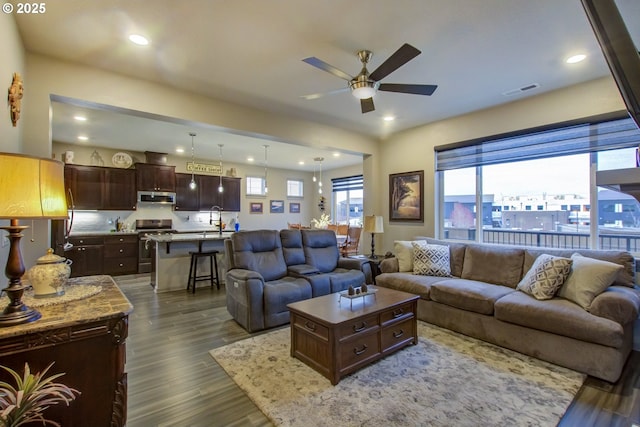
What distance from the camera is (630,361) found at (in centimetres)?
272

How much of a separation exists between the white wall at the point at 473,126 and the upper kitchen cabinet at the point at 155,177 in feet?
16.6

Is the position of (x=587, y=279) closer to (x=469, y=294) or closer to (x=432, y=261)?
(x=469, y=294)

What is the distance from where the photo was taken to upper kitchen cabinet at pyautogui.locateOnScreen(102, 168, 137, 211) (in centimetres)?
657

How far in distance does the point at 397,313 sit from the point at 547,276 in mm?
1590

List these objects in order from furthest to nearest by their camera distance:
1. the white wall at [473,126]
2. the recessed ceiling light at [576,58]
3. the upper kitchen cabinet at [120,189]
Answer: the upper kitchen cabinet at [120,189] → the white wall at [473,126] → the recessed ceiling light at [576,58]

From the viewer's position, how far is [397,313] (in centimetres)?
288

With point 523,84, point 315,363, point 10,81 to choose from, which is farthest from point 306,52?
point 315,363

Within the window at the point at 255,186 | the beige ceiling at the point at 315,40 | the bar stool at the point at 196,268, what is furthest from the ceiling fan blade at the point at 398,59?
the window at the point at 255,186

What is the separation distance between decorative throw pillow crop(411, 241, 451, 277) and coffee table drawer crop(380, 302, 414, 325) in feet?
3.85

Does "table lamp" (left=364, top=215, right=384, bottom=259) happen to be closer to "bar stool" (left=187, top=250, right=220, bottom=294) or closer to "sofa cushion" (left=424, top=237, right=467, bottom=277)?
"sofa cushion" (left=424, top=237, right=467, bottom=277)

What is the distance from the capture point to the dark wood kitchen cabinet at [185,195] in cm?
750

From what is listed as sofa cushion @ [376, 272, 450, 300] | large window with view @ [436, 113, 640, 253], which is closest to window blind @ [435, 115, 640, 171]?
large window with view @ [436, 113, 640, 253]

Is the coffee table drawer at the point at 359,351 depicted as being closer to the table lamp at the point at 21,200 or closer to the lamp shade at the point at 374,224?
the table lamp at the point at 21,200

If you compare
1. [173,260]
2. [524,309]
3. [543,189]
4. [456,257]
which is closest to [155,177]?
[173,260]
